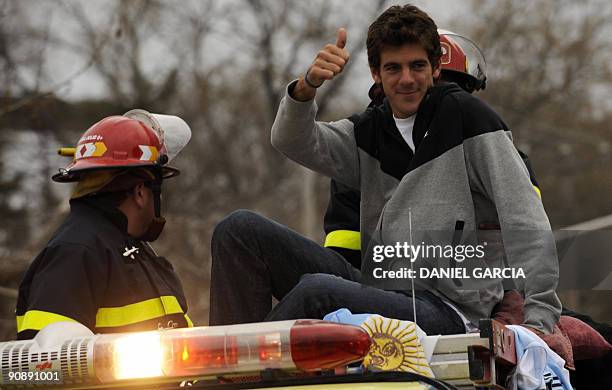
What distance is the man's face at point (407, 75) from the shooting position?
485 centimetres

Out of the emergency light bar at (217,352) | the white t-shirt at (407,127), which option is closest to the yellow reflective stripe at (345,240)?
the white t-shirt at (407,127)

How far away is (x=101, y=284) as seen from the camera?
171 inches

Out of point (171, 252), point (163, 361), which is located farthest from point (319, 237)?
point (163, 361)

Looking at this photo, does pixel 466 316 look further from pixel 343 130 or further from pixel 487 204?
pixel 343 130

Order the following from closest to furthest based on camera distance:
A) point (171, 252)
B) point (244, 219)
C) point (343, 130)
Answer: point (244, 219), point (343, 130), point (171, 252)

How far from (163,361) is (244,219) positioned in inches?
57.9

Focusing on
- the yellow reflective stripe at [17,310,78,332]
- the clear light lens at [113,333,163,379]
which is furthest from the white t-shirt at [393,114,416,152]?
the clear light lens at [113,333,163,379]

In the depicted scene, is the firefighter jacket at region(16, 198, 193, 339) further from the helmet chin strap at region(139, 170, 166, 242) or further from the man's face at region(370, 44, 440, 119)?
the man's face at region(370, 44, 440, 119)

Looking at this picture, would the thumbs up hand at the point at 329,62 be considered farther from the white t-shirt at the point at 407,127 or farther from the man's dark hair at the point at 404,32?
the white t-shirt at the point at 407,127

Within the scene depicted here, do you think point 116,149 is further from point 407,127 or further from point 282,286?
point 407,127

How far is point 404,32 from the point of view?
191 inches

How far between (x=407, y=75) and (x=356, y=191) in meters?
0.62

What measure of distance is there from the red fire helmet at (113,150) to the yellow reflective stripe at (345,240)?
79cm

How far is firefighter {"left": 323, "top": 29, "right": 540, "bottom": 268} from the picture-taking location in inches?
203
